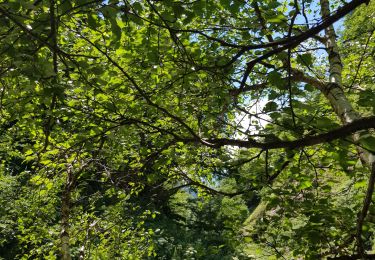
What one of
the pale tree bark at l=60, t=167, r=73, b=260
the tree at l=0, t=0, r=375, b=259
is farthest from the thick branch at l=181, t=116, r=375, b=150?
the pale tree bark at l=60, t=167, r=73, b=260

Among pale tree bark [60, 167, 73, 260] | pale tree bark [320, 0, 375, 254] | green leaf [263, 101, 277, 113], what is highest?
pale tree bark [320, 0, 375, 254]

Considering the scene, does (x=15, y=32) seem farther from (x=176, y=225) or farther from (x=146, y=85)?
(x=176, y=225)

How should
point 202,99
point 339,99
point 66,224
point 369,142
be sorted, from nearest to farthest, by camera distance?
point 369,142 → point 339,99 → point 202,99 → point 66,224

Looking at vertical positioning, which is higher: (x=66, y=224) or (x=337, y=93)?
(x=337, y=93)

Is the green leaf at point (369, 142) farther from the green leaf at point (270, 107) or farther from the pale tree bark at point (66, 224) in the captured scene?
the pale tree bark at point (66, 224)

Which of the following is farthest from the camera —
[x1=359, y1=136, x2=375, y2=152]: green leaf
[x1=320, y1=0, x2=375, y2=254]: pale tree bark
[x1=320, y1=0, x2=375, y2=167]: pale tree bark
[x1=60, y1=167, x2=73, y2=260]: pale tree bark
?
[x1=60, y1=167, x2=73, y2=260]: pale tree bark

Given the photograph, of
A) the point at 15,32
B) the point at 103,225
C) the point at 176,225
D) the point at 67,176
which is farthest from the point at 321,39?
the point at 176,225

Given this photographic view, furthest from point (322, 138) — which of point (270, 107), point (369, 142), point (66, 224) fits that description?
point (66, 224)

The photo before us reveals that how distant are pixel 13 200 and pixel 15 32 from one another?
6.86 meters

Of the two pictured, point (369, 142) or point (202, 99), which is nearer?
point (369, 142)

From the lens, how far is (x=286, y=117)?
272 cm

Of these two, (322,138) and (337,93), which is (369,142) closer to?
(322,138)

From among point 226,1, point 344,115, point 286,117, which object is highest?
point 226,1

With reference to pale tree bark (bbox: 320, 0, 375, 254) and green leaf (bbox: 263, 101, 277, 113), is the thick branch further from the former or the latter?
pale tree bark (bbox: 320, 0, 375, 254)
